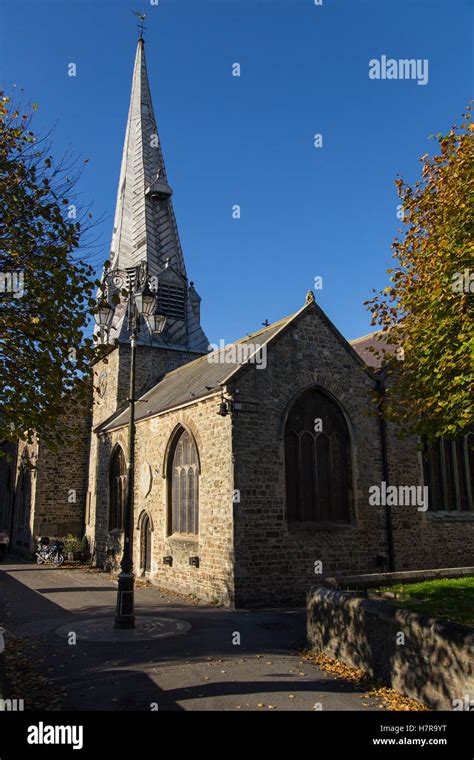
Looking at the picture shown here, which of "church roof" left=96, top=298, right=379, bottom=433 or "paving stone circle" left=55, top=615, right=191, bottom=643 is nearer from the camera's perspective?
"paving stone circle" left=55, top=615, right=191, bottom=643

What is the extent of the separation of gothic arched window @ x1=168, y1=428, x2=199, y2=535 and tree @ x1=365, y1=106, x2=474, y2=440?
6.20m

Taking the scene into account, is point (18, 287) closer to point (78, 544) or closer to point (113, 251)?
point (78, 544)

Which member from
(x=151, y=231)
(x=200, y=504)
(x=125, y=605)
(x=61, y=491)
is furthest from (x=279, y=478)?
(x=151, y=231)

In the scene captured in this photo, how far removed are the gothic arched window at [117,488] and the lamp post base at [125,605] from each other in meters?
10.5

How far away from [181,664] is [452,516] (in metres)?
12.2

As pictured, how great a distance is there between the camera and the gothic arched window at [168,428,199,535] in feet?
51.6

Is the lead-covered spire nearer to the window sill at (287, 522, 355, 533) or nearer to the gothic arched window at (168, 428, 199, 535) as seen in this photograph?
the gothic arched window at (168, 428, 199, 535)

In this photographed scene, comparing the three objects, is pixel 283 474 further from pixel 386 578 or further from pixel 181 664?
pixel 181 664

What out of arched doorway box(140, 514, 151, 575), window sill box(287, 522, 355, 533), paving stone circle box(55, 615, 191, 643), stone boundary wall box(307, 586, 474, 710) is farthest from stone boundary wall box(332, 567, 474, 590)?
arched doorway box(140, 514, 151, 575)

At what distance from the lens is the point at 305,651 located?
30.3 feet

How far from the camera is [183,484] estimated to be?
16.4 metres

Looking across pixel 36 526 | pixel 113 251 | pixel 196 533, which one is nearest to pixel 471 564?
pixel 196 533

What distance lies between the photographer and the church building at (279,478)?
13.9m

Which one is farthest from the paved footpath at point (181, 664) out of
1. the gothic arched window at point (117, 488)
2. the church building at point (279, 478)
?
the gothic arched window at point (117, 488)
